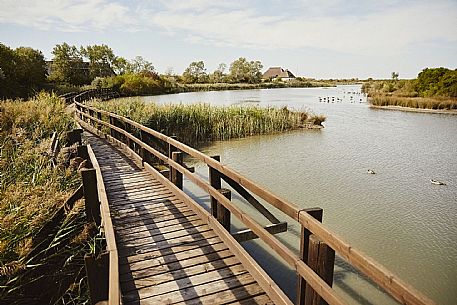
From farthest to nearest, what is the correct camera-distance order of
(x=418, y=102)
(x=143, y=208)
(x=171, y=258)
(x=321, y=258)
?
(x=418, y=102)
(x=143, y=208)
(x=171, y=258)
(x=321, y=258)

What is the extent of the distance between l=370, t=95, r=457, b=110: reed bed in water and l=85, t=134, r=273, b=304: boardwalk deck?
98.5 feet

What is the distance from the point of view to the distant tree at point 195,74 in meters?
75.1

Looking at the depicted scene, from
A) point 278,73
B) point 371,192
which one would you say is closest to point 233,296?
point 371,192

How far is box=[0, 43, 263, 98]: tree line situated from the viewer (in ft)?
82.9

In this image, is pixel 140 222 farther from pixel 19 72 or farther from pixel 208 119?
pixel 19 72

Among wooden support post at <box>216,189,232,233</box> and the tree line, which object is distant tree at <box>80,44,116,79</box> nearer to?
the tree line

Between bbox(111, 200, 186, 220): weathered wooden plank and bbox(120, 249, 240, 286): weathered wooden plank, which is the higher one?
bbox(111, 200, 186, 220): weathered wooden plank

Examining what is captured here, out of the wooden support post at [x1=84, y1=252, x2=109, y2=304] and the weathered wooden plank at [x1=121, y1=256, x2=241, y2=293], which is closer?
the wooden support post at [x1=84, y1=252, x2=109, y2=304]

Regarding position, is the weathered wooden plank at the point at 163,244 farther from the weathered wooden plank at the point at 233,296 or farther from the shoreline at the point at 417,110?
the shoreline at the point at 417,110

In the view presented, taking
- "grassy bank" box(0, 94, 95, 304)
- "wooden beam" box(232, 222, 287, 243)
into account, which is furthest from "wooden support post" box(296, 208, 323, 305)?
"grassy bank" box(0, 94, 95, 304)

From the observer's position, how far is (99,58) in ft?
184

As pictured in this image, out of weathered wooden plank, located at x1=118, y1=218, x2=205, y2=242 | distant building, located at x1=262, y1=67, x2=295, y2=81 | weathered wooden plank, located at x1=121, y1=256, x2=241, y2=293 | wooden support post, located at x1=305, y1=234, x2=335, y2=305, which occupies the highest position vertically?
distant building, located at x1=262, y1=67, x2=295, y2=81

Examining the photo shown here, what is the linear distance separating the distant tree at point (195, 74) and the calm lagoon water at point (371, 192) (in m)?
61.4

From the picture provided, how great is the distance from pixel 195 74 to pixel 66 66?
40084 mm
